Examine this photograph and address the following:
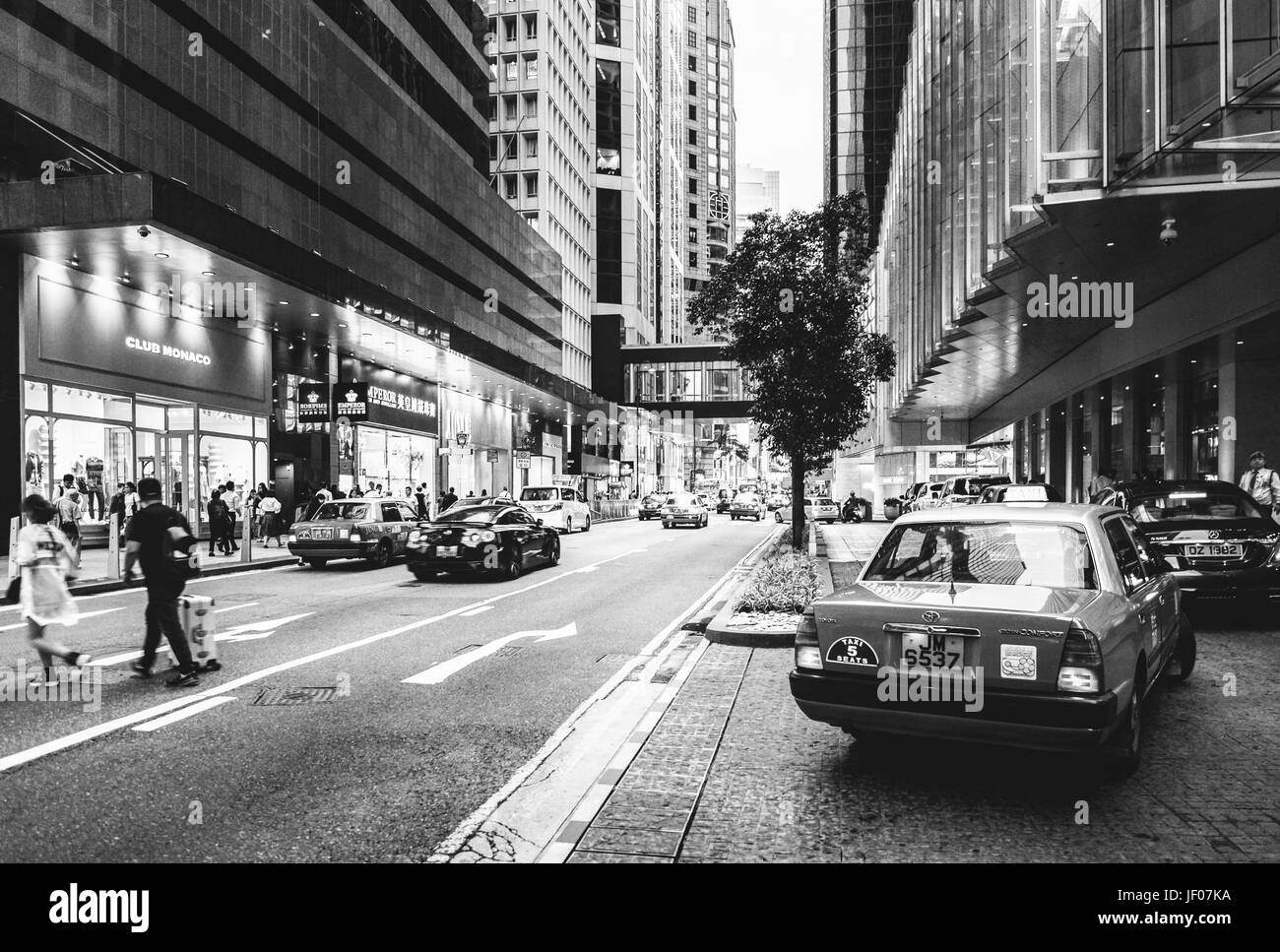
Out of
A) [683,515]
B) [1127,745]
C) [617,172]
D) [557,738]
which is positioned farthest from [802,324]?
[617,172]

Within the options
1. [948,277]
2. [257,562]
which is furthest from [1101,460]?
[257,562]

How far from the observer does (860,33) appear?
275ft

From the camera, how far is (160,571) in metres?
7.79

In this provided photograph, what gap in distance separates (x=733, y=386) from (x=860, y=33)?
34.5 metres

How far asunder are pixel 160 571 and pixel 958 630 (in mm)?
6560

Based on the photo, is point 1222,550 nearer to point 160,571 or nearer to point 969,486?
point 160,571

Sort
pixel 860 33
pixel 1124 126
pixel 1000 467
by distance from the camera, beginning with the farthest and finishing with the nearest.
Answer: pixel 860 33, pixel 1000 467, pixel 1124 126

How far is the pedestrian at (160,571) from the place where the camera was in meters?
7.77

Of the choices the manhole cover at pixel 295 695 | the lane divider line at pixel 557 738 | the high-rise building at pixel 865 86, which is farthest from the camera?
the high-rise building at pixel 865 86

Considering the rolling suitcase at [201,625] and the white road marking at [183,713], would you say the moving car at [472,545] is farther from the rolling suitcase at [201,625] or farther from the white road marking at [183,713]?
the white road marking at [183,713]

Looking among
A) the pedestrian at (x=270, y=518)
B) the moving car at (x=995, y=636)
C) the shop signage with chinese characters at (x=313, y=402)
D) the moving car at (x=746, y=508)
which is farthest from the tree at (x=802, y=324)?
the moving car at (x=746, y=508)

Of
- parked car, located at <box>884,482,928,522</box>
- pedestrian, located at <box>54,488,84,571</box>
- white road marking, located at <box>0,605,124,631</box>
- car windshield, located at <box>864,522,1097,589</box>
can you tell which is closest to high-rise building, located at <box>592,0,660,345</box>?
parked car, located at <box>884,482,928,522</box>

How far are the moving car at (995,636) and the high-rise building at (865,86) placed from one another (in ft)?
265
